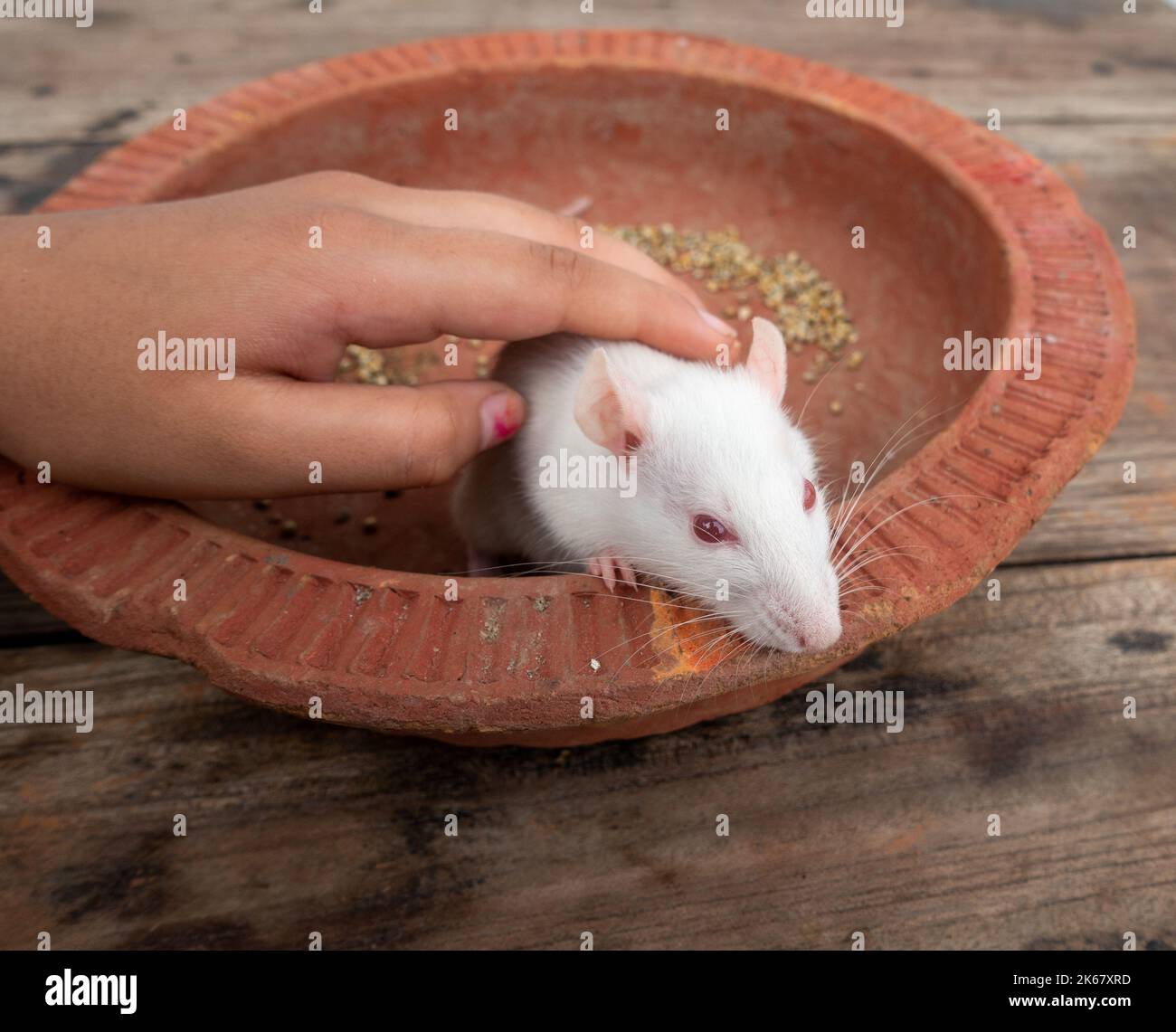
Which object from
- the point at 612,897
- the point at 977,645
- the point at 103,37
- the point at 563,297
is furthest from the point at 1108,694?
the point at 103,37

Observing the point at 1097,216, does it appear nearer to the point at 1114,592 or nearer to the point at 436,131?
the point at 1114,592

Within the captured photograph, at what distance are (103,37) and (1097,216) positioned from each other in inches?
109

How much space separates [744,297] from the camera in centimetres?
193

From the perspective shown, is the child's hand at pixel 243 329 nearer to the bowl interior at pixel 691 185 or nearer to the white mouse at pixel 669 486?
the white mouse at pixel 669 486

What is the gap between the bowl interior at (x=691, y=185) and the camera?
1.58 metres

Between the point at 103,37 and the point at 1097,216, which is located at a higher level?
the point at 103,37

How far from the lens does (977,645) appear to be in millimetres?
1393

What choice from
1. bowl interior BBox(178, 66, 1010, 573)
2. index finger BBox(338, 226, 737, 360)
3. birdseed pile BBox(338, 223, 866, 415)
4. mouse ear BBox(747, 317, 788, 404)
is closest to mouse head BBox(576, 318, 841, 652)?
mouse ear BBox(747, 317, 788, 404)

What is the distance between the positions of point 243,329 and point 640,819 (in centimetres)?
80

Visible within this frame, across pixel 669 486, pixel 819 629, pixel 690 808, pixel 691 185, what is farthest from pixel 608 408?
pixel 691 185

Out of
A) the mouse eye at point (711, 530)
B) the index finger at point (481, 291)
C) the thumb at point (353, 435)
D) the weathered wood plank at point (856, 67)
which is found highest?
Result: the weathered wood plank at point (856, 67)

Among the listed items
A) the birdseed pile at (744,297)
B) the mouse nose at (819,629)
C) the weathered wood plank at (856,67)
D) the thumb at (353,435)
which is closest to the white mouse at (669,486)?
the mouse nose at (819,629)

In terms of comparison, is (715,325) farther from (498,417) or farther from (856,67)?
(856,67)

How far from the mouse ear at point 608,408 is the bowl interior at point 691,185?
1.57 feet
